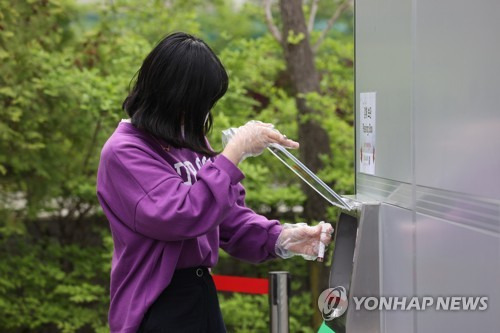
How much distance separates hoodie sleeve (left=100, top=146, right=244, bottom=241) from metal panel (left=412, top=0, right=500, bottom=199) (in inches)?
23.0

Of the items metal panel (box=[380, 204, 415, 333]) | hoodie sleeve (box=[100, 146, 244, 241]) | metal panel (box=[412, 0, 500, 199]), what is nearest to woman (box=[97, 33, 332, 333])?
hoodie sleeve (box=[100, 146, 244, 241])

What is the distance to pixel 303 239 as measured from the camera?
267cm

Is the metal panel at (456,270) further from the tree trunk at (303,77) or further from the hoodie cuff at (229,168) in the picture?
the tree trunk at (303,77)

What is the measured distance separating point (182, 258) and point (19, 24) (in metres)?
4.00

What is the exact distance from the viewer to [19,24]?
5.84 metres

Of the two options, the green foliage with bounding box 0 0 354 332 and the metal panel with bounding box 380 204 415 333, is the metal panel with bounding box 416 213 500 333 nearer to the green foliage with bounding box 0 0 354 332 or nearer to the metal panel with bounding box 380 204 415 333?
the metal panel with bounding box 380 204 415 333

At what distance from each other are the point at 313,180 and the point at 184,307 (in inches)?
22.1

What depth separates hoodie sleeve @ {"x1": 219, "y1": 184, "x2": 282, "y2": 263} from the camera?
2.72 m

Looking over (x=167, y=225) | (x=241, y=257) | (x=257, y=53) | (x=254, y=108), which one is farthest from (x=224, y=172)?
(x=254, y=108)

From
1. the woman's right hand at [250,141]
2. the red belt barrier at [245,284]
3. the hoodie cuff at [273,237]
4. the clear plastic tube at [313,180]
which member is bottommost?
the red belt barrier at [245,284]

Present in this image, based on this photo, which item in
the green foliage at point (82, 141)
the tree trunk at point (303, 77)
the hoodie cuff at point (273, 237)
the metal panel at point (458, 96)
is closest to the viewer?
the metal panel at point (458, 96)

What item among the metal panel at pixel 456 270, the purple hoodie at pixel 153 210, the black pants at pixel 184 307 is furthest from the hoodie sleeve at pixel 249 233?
the metal panel at pixel 456 270

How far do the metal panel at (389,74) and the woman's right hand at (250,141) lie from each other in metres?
0.31

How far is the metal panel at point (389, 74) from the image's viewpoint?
2031 mm
